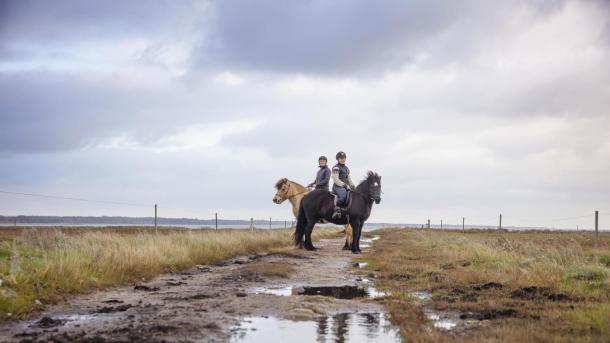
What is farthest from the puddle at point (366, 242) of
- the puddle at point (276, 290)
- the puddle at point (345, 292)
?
the puddle at point (276, 290)

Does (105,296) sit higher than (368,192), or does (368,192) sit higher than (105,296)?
(368,192)

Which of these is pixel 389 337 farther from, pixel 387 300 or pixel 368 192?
pixel 368 192

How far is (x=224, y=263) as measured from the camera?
54.1 ft

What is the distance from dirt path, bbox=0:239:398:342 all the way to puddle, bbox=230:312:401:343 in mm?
11

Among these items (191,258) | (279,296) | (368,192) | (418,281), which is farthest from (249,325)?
(368,192)

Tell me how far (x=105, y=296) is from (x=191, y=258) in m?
6.49

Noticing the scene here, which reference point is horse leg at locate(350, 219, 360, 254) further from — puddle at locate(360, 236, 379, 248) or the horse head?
puddle at locate(360, 236, 379, 248)

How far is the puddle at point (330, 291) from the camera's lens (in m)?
9.63

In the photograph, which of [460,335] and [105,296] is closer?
[460,335]

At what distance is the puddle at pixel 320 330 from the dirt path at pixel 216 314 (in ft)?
0.03

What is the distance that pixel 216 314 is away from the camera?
739cm

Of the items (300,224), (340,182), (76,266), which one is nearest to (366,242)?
(300,224)

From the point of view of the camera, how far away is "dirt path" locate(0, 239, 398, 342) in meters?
6.12

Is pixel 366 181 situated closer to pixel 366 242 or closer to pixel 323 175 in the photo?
pixel 323 175
